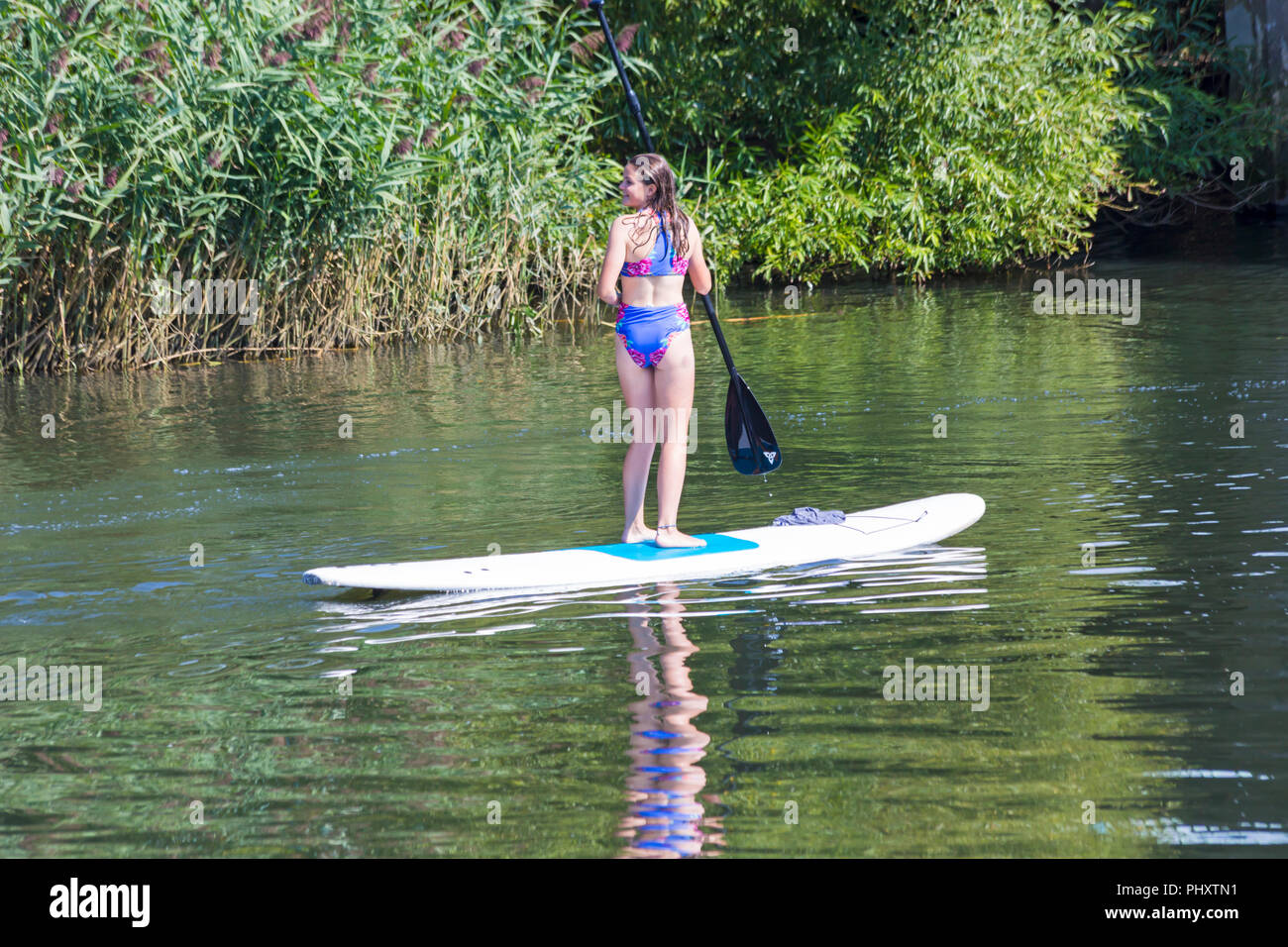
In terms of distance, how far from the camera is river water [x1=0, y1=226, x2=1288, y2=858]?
3.53 meters

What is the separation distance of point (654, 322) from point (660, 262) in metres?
0.23

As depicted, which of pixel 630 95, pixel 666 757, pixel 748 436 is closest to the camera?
pixel 666 757

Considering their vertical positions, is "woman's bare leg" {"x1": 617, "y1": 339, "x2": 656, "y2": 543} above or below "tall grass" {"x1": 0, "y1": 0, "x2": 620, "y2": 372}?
below

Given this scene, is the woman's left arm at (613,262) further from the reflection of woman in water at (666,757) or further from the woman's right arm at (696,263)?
the reflection of woman in water at (666,757)

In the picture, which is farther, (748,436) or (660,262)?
(748,436)

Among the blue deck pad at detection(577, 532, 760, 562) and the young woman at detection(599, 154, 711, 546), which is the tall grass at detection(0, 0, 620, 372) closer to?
the young woman at detection(599, 154, 711, 546)

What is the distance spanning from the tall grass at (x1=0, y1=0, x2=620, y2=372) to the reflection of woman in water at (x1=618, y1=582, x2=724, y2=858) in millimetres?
7759

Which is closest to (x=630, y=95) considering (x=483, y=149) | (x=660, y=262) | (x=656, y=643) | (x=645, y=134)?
(x=645, y=134)

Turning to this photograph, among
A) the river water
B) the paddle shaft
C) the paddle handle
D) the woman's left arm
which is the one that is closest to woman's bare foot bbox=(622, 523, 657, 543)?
the river water

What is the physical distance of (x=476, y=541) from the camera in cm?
666

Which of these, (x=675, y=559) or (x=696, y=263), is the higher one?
(x=696, y=263)

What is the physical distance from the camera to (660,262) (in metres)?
5.89

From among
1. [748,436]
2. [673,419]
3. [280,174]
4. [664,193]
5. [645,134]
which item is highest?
[280,174]

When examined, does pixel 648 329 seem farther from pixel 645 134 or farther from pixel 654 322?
pixel 645 134
